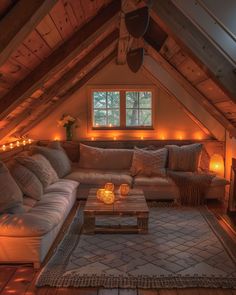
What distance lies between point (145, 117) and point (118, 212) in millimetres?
2874

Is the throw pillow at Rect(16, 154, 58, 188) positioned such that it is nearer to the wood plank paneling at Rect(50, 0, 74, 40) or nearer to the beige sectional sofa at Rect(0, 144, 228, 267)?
the beige sectional sofa at Rect(0, 144, 228, 267)

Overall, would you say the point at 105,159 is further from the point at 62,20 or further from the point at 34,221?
the point at 62,20

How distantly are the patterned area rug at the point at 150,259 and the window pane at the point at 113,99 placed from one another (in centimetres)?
259

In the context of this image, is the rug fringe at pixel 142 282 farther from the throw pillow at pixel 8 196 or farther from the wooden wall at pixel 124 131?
the wooden wall at pixel 124 131

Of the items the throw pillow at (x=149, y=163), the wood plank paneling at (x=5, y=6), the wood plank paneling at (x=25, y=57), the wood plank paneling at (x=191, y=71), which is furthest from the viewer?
the throw pillow at (x=149, y=163)

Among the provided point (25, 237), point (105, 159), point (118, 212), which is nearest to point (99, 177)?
point (105, 159)

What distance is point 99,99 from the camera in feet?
17.6

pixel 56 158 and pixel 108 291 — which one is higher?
pixel 56 158

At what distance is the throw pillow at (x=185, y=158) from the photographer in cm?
448

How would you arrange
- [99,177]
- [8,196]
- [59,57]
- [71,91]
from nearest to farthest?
[8,196] < [59,57] < [99,177] < [71,91]

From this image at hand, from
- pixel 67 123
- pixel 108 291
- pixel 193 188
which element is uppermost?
pixel 67 123

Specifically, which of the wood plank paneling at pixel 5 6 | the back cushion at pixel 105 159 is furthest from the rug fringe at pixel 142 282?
the back cushion at pixel 105 159

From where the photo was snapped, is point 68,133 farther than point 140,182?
Yes

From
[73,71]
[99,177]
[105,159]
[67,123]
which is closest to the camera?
[73,71]
